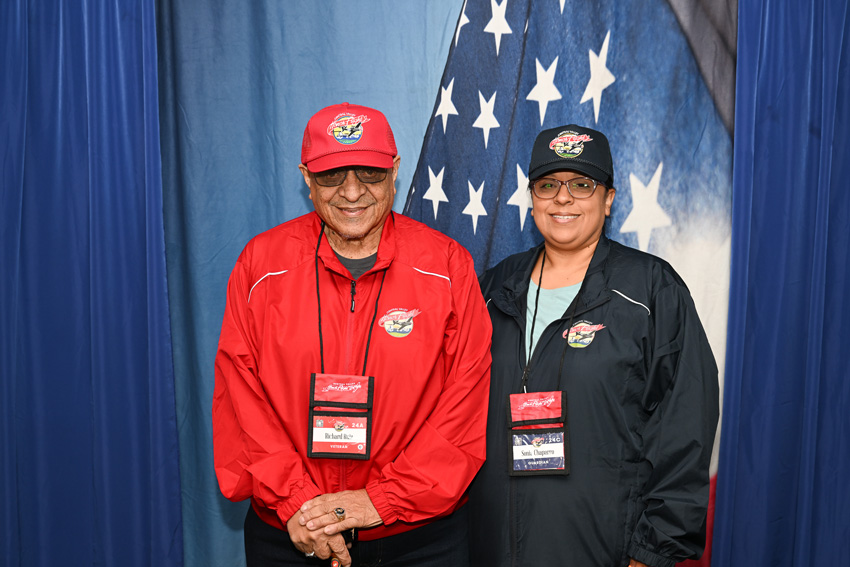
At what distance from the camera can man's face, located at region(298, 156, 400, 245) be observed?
5.31ft

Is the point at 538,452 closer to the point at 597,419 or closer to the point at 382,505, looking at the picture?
the point at 597,419

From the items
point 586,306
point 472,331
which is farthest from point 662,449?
point 472,331

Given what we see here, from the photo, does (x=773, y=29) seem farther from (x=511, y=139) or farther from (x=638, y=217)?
(x=511, y=139)

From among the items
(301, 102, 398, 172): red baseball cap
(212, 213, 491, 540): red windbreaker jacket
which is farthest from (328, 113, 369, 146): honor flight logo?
(212, 213, 491, 540): red windbreaker jacket

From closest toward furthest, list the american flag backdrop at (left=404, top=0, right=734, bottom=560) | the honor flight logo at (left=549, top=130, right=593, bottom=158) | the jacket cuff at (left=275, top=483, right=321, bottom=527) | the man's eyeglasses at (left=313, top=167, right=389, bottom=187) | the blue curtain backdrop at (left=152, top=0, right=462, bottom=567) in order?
the jacket cuff at (left=275, top=483, right=321, bottom=527) → the man's eyeglasses at (left=313, top=167, right=389, bottom=187) → the honor flight logo at (left=549, top=130, right=593, bottom=158) → the american flag backdrop at (left=404, top=0, right=734, bottom=560) → the blue curtain backdrop at (left=152, top=0, right=462, bottom=567)

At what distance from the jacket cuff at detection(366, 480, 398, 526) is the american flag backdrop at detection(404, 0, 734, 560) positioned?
3.31ft

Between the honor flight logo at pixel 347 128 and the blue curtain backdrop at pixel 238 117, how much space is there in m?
0.73

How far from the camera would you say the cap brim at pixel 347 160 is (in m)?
1.57

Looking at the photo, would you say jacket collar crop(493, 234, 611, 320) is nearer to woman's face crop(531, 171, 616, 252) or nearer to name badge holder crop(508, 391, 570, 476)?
woman's face crop(531, 171, 616, 252)

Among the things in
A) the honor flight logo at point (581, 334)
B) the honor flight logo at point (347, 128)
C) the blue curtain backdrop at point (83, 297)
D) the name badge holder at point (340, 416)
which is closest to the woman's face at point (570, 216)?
the honor flight logo at point (581, 334)

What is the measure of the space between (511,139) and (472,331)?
872 millimetres

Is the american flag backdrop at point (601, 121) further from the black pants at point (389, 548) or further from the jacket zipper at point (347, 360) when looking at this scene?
the black pants at point (389, 548)

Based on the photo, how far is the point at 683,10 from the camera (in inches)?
81.4

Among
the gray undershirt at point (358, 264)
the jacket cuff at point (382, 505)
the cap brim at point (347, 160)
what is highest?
the cap brim at point (347, 160)
